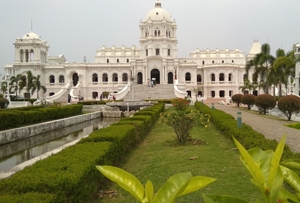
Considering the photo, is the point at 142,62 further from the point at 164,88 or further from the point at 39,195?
the point at 39,195

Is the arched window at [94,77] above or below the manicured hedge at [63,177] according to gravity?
above

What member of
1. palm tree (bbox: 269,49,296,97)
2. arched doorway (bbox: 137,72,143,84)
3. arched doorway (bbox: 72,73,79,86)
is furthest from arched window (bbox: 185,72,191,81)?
palm tree (bbox: 269,49,296,97)

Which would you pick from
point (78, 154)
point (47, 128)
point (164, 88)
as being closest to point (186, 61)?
point (164, 88)

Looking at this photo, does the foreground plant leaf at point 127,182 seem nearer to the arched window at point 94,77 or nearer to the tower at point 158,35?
the tower at point 158,35

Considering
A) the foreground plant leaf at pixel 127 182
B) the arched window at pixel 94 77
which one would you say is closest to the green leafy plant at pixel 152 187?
the foreground plant leaf at pixel 127 182

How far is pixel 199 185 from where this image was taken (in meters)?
1.35

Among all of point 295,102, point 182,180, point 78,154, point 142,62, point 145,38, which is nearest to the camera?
point 182,180

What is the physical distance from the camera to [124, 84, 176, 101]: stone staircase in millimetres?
47875

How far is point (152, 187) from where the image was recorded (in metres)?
1.34

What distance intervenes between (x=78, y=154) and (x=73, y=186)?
1.74 meters

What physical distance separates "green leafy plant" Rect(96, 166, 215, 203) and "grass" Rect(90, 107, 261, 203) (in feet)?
13.3

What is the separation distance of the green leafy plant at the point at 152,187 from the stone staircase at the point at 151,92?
45.4 meters

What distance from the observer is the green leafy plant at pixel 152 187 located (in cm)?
129

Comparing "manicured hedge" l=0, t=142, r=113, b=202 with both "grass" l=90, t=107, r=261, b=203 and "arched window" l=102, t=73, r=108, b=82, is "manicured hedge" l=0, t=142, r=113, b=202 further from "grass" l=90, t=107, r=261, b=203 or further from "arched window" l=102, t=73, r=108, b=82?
"arched window" l=102, t=73, r=108, b=82
